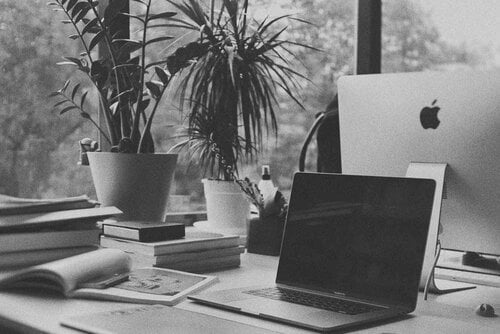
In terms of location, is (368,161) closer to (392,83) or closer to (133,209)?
(392,83)

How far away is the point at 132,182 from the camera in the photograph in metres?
2.03

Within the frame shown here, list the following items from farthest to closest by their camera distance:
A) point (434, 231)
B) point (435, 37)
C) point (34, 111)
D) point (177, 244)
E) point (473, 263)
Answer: point (435, 37)
point (34, 111)
point (473, 263)
point (177, 244)
point (434, 231)

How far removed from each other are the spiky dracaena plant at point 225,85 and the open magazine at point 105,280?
92 centimetres

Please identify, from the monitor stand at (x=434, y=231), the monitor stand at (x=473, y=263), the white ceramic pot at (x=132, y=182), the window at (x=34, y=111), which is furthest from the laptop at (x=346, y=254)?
the window at (x=34, y=111)

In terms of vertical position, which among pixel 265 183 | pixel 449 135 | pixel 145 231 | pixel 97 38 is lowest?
pixel 145 231

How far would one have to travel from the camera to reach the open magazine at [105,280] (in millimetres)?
1330

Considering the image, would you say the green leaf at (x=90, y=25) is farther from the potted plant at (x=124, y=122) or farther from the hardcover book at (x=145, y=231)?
the hardcover book at (x=145, y=231)

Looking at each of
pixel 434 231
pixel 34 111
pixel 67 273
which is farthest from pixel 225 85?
pixel 67 273

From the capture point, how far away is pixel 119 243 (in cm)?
175

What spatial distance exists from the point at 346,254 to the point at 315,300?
124 mm

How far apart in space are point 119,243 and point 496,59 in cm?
466

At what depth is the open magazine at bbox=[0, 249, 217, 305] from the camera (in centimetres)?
133

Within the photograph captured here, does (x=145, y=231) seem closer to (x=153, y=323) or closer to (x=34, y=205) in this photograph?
(x=34, y=205)

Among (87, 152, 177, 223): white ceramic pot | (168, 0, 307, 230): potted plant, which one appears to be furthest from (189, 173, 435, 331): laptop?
(168, 0, 307, 230): potted plant
